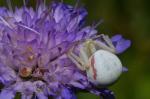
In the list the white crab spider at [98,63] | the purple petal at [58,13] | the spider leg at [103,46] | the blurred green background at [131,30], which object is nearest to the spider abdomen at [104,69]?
the white crab spider at [98,63]

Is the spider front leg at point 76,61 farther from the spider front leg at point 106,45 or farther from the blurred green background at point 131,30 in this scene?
the blurred green background at point 131,30

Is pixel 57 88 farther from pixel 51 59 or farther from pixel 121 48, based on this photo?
pixel 121 48

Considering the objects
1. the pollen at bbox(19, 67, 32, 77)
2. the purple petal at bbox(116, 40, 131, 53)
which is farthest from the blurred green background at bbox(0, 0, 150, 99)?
the pollen at bbox(19, 67, 32, 77)

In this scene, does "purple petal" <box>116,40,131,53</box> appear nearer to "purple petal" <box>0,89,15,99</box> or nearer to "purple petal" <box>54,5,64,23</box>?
"purple petal" <box>54,5,64,23</box>

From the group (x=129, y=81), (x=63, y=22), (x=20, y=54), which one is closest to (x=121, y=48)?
(x=63, y=22)

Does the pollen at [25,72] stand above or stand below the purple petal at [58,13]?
below
